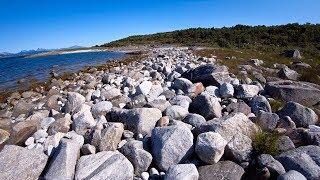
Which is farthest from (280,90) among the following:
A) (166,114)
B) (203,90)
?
(166,114)

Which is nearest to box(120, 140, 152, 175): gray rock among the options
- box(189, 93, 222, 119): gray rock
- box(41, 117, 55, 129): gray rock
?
box(189, 93, 222, 119): gray rock

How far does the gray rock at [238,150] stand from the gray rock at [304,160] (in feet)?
2.19

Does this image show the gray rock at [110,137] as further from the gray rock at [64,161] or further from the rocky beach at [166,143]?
the gray rock at [64,161]

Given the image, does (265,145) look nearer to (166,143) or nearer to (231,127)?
(231,127)

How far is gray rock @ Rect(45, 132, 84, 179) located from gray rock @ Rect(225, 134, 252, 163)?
3.35 metres

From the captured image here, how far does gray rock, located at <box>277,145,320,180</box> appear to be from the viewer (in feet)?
23.6

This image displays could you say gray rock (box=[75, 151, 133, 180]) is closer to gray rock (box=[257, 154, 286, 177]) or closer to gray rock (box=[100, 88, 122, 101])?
gray rock (box=[257, 154, 286, 177])

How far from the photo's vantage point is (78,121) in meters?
9.92

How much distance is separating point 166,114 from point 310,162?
13.9 ft

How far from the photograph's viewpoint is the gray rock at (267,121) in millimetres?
9750

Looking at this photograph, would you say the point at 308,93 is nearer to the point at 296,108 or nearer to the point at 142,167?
the point at 296,108

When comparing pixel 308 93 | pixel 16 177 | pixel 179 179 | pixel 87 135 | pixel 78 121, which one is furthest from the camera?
pixel 308 93

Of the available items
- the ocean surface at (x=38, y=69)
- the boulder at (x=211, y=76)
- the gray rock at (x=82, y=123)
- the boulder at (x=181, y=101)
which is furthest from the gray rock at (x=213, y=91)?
the ocean surface at (x=38, y=69)

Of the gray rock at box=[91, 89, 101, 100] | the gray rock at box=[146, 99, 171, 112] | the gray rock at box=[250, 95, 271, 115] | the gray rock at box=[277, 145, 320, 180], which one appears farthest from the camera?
the gray rock at box=[91, 89, 101, 100]
